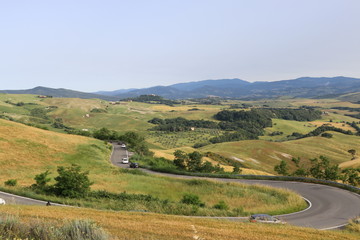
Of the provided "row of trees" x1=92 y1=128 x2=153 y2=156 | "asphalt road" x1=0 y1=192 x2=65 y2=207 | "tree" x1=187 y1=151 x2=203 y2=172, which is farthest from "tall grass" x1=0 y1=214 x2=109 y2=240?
"row of trees" x1=92 y1=128 x2=153 y2=156

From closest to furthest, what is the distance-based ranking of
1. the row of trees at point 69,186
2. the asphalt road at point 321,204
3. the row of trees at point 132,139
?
1. the asphalt road at point 321,204
2. the row of trees at point 69,186
3. the row of trees at point 132,139

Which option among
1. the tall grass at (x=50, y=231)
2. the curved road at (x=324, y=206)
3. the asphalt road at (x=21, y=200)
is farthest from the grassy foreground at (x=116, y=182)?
the tall grass at (x=50, y=231)

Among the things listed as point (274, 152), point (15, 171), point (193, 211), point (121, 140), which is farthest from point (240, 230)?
point (274, 152)

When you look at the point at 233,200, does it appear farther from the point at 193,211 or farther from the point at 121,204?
the point at 121,204

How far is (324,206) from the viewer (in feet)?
119

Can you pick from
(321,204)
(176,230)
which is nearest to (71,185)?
(176,230)

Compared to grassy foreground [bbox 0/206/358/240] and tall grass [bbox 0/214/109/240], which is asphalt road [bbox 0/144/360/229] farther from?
tall grass [bbox 0/214/109/240]

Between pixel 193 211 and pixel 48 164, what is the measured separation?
34.4m

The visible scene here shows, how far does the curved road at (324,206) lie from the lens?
29094 millimetres

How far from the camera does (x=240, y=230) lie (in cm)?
1641

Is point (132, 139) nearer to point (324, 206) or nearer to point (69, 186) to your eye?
point (69, 186)

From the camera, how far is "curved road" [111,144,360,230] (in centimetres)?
2909

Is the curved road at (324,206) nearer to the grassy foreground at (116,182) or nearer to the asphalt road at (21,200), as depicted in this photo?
the grassy foreground at (116,182)

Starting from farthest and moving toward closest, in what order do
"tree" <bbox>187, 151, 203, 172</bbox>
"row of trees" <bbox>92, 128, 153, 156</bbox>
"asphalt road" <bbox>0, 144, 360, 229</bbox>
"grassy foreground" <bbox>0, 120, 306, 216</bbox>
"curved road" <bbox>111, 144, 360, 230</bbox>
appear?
"row of trees" <bbox>92, 128, 153, 156</bbox> < "tree" <bbox>187, 151, 203, 172</bbox> < "grassy foreground" <bbox>0, 120, 306, 216</bbox> < "curved road" <bbox>111, 144, 360, 230</bbox> < "asphalt road" <bbox>0, 144, 360, 229</bbox>
